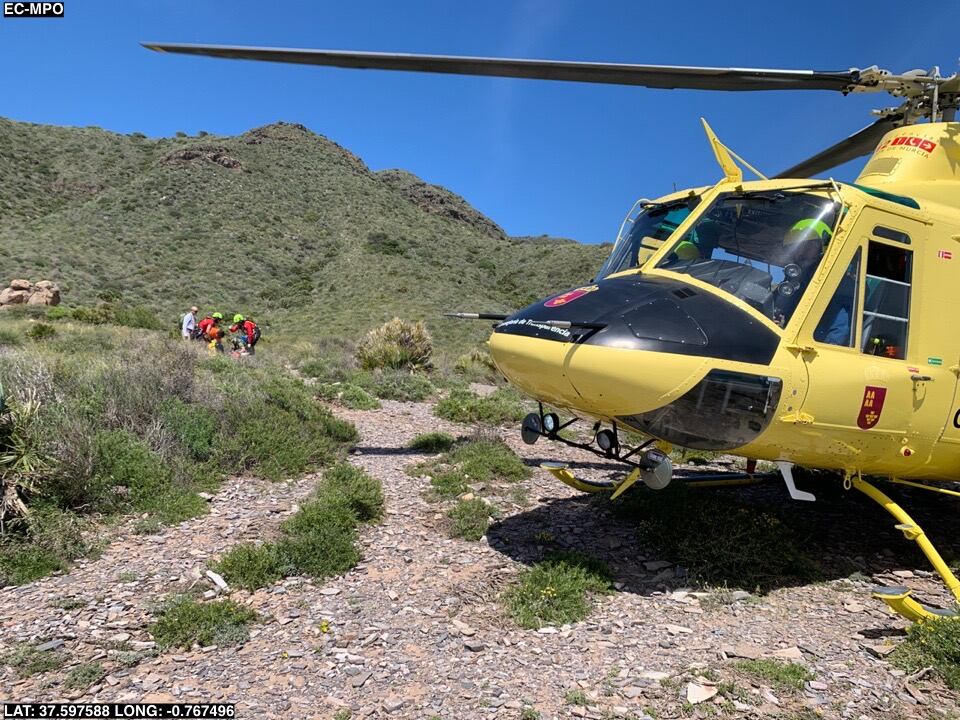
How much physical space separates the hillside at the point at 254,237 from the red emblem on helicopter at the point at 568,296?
75.0ft

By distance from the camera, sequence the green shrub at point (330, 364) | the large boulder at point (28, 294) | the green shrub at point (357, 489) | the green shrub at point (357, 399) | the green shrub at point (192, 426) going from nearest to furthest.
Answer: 1. the green shrub at point (357, 489)
2. the green shrub at point (192, 426)
3. the green shrub at point (357, 399)
4. the green shrub at point (330, 364)
5. the large boulder at point (28, 294)

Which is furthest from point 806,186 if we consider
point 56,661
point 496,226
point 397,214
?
point 496,226

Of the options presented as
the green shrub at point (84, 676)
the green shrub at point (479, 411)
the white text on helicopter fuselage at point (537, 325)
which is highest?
the white text on helicopter fuselage at point (537, 325)

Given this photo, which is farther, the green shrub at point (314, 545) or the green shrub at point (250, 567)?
the green shrub at point (314, 545)

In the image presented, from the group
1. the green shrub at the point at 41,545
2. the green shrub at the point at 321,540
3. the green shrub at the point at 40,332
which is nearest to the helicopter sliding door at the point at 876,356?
the green shrub at the point at 321,540

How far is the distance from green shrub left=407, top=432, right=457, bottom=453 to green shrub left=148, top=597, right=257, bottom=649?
15.7 feet

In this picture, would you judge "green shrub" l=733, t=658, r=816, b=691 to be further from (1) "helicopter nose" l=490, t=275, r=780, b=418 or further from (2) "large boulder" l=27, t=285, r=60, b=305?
(2) "large boulder" l=27, t=285, r=60, b=305

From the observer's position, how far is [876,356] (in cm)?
496

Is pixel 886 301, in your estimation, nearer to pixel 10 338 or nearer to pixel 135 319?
pixel 10 338

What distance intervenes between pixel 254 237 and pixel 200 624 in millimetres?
45738

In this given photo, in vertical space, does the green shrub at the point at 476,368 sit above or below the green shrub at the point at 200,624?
above

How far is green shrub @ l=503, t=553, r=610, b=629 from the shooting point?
447 centimetres

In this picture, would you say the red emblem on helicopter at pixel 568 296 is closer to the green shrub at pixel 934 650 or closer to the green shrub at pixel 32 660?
the green shrub at pixel 934 650

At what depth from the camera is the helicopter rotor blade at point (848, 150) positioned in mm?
6590
